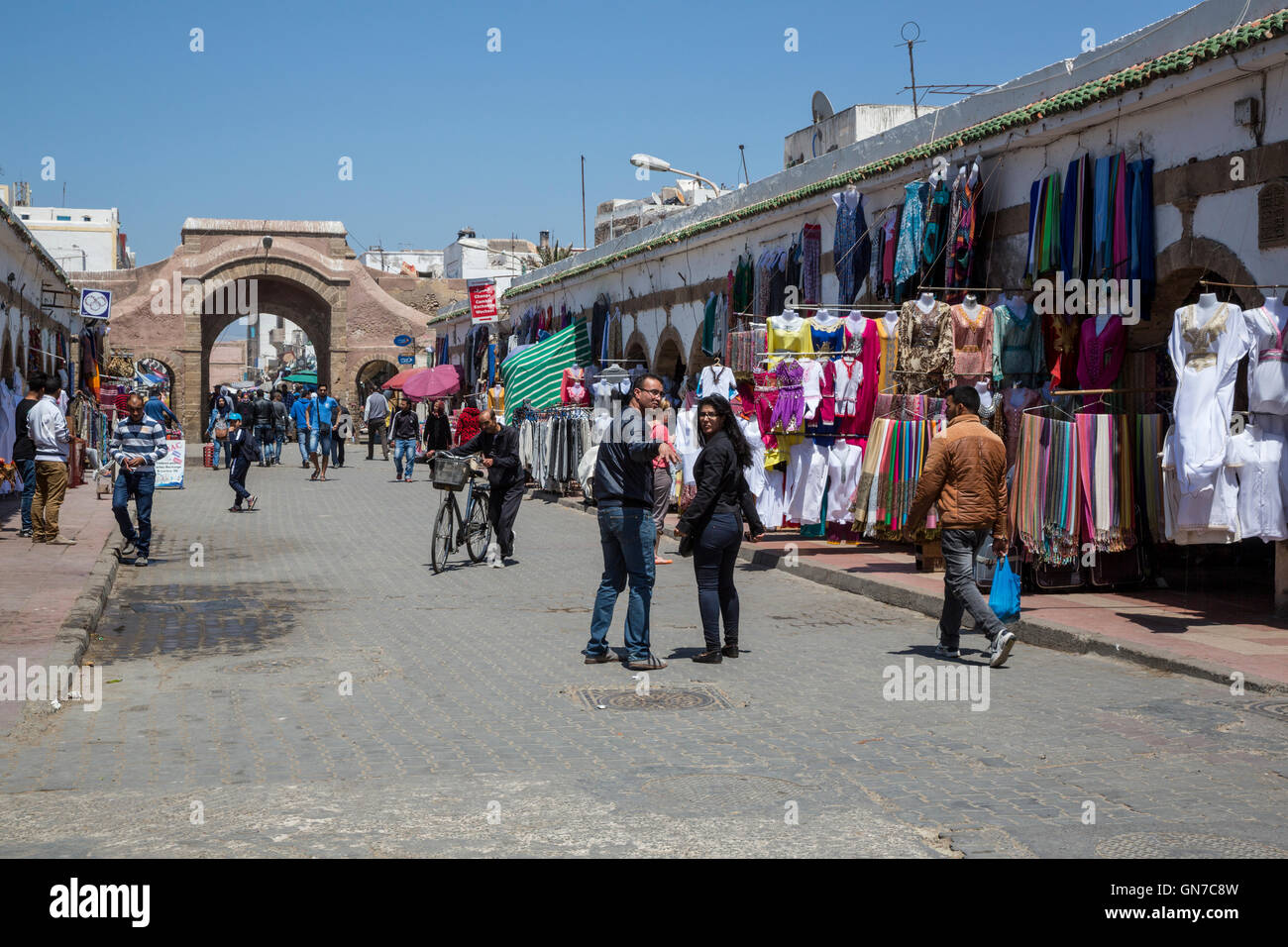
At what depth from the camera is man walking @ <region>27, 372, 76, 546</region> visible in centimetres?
1450

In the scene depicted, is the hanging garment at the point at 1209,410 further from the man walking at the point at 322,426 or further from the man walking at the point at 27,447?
the man walking at the point at 322,426

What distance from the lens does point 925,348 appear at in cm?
1259

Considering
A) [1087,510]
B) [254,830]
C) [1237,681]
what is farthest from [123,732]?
[1087,510]

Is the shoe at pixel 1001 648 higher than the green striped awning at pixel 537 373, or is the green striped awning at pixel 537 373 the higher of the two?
the green striped awning at pixel 537 373

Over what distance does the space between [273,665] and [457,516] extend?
549cm

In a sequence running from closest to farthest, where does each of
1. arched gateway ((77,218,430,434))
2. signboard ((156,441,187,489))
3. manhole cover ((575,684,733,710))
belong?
1. manhole cover ((575,684,733,710))
2. signboard ((156,441,187,489))
3. arched gateway ((77,218,430,434))

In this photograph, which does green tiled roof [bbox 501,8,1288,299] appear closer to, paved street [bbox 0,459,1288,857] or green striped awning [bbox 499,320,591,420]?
green striped awning [bbox 499,320,591,420]

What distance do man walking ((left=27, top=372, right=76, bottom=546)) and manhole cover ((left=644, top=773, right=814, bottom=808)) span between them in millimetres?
10935

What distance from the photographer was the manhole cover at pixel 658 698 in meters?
7.30

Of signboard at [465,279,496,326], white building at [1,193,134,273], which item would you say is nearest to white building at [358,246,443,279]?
white building at [1,193,134,273]

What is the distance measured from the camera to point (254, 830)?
4930mm

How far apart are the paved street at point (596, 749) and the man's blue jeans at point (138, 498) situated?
2.76m

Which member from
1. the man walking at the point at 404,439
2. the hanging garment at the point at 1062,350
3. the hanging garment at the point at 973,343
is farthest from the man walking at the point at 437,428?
the hanging garment at the point at 1062,350
